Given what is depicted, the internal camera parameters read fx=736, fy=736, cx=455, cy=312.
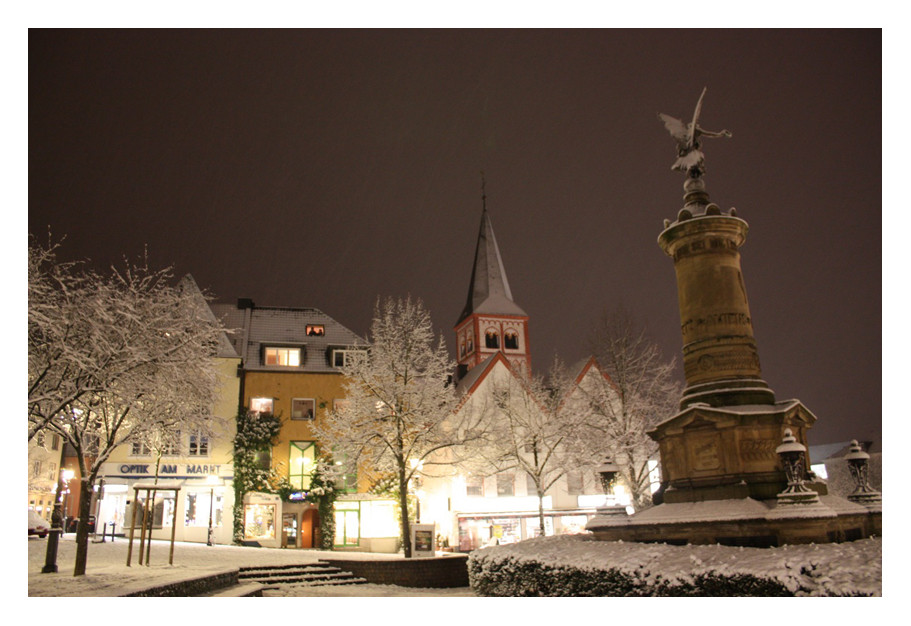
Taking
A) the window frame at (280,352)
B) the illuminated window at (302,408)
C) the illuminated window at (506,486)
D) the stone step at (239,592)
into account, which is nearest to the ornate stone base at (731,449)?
the stone step at (239,592)

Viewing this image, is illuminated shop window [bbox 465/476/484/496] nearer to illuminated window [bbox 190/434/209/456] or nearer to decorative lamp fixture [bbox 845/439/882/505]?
illuminated window [bbox 190/434/209/456]

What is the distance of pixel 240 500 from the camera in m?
34.3

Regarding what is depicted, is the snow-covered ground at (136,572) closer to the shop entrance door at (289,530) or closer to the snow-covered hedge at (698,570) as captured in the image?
the snow-covered hedge at (698,570)

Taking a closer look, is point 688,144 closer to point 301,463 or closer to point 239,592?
point 239,592

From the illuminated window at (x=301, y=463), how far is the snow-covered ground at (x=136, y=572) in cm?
1008

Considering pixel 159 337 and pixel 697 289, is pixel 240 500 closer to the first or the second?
pixel 159 337

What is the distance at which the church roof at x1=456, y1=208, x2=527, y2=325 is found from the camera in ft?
218

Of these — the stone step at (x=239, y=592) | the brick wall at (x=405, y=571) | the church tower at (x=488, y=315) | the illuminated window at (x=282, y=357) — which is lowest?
the brick wall at (x=405, y=571)

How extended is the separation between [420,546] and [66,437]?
11.9 metres

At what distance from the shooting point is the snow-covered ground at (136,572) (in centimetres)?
1340

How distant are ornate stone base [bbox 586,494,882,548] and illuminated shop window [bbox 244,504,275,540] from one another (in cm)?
2387

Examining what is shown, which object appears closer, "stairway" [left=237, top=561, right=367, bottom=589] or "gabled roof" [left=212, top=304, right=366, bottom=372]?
"stairway" [left=237, top=561, right=367, bottom=589]

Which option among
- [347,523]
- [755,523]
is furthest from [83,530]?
[347,523]

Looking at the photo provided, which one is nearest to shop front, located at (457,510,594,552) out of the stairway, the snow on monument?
the stairway
